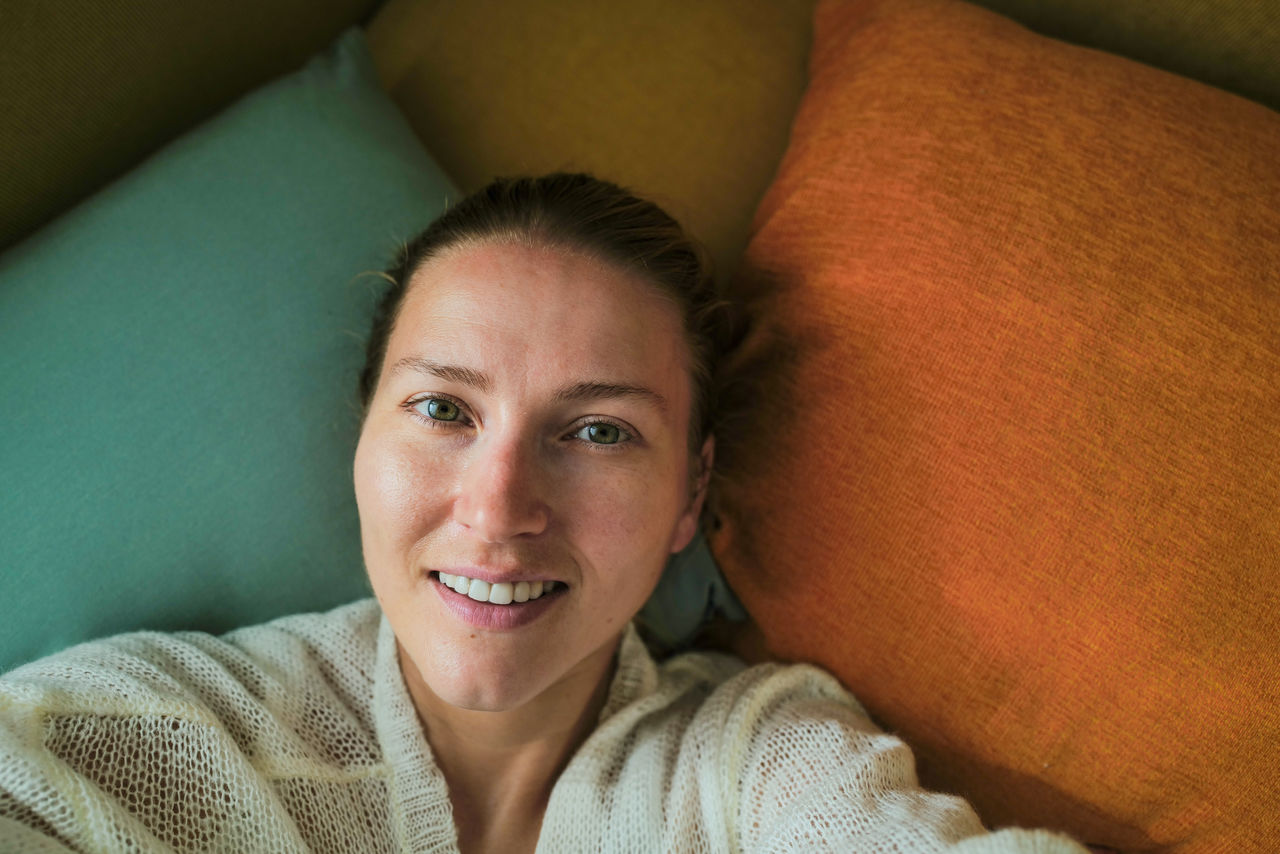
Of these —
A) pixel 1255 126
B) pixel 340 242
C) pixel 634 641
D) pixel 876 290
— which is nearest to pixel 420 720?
pixel 634 641

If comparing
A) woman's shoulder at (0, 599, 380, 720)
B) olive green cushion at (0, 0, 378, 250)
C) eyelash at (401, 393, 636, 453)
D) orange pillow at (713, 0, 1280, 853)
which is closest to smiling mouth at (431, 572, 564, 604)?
eyelash at (401, 393, 636, 453)

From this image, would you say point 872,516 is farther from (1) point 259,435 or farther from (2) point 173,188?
(2) point 173,188

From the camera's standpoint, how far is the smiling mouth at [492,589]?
98cm

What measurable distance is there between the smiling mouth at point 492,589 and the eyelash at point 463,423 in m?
0.19

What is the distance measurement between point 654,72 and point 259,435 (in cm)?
100

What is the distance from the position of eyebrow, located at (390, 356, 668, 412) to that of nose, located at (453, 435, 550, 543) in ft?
0.24

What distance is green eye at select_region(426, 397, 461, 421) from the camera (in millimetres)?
1062

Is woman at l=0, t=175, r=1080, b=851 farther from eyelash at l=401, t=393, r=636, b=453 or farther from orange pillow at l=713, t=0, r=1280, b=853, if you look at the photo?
orange pillow at l=713, t=0, r=1280, b=853

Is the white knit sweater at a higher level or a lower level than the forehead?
lower

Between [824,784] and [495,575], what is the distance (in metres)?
0.49

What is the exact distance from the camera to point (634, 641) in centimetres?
131

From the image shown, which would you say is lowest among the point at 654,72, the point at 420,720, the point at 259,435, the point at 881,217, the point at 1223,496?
the point at 420,720

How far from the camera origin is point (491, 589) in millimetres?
989

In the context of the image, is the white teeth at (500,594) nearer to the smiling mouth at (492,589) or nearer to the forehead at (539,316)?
the smiling mouth at (492,589)
